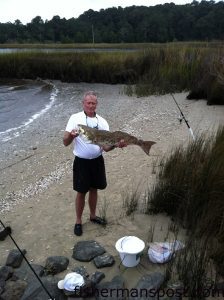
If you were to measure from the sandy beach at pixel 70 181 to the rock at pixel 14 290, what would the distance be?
17.4 inches

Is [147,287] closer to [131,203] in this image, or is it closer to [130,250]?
[130,250]

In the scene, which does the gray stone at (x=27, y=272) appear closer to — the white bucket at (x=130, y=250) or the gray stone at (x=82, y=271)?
the gray stone at (x=82, y=271)

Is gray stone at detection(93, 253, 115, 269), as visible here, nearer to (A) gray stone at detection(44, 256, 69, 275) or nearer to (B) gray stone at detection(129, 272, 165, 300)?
(A) gray stone at detection(44, 256, 69, 275)

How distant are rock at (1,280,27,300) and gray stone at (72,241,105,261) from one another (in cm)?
70

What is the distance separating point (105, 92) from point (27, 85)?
276 inches

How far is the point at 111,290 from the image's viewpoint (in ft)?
13.6

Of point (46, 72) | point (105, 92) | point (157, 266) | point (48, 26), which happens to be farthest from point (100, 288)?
point (48, 26)

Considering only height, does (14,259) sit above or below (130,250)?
below

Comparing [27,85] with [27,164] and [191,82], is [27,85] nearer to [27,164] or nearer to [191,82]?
[191,82]

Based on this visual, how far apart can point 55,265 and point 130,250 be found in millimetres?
899

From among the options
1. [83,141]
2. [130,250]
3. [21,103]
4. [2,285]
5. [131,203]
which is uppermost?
[83,141]

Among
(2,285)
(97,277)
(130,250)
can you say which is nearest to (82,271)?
(97,277)

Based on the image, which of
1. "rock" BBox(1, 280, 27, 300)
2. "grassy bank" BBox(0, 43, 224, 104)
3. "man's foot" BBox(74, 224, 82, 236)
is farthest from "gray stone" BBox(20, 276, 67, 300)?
"grassy bank" BBox(0, 43, 224, 104)

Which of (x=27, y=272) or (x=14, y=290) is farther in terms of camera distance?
(x=27, y=272)
